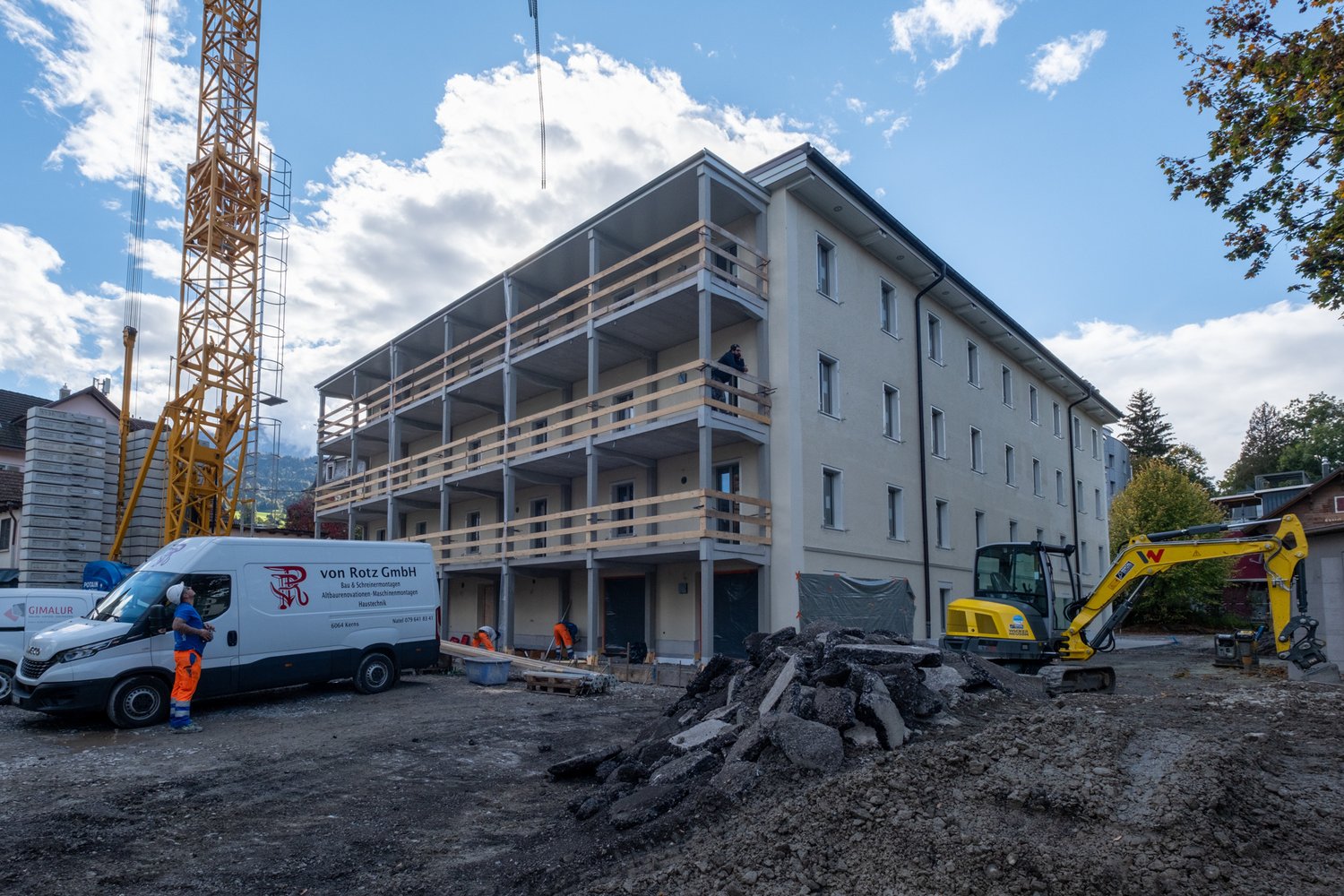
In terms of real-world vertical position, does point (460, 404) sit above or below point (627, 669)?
above

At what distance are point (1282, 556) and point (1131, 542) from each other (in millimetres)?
1977

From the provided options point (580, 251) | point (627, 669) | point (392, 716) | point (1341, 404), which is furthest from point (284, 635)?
point (1341, 404)

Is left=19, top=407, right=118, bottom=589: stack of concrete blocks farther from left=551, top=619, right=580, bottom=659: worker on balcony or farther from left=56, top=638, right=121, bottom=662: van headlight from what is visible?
left=56, top=638, right=121, bottom=662: van headlight

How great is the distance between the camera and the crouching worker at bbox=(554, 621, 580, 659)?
792 inches

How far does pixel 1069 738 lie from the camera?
7.08m

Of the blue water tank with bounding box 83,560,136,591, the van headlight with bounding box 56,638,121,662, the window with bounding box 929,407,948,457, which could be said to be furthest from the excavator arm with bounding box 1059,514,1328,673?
the blue water tank with bounding box 83,560,136,591

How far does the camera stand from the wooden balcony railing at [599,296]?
18328mm

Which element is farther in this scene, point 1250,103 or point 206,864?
point 1250,103

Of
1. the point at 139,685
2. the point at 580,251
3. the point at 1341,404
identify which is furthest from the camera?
the point at 1341,404

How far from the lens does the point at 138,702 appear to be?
11.3 meters

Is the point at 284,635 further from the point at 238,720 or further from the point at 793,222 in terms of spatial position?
the point at 793,222

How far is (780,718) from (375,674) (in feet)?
31.7

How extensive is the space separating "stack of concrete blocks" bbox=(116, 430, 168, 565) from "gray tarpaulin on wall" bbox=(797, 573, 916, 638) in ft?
72.1

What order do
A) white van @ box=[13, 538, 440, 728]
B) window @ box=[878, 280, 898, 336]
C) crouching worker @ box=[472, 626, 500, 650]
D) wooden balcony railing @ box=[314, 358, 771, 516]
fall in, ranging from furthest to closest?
1. window @ box=[878, 280, 898, 336]
2. crouching worker @ box=[472, 626, 500, 650]
3. wooden balcony railing @ box=[314, 358, 771, 516]
4. white van @ box=[13, 538, 440, 728]
